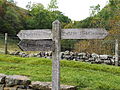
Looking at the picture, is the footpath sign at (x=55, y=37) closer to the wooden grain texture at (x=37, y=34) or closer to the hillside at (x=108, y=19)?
the wooden grain texture at (x=37, y=34)

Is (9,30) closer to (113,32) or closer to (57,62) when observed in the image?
(113,32)

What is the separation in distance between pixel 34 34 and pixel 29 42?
23cm

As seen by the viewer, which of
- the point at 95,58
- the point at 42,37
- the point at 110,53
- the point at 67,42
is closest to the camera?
the point at 42,37

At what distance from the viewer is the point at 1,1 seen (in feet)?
90.7

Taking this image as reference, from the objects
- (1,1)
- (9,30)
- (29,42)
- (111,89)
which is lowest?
(111,89)

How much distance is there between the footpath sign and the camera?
4574 millimetres

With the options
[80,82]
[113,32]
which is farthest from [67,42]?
[80,82]

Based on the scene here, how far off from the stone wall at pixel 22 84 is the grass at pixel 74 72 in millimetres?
603

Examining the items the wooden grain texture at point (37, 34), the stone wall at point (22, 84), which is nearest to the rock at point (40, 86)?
the stone wall at point (22, 84)

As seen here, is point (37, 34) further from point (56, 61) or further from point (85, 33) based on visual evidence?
point (85, 33)

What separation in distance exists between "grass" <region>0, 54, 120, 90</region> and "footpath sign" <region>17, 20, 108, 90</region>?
91 cm

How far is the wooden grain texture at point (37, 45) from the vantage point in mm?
4895

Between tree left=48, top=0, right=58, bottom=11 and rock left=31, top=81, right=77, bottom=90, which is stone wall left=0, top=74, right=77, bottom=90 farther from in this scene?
tree left=48, top=0, right=58, bottom=11

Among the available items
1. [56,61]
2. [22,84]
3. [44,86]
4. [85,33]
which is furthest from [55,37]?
[22,84]
